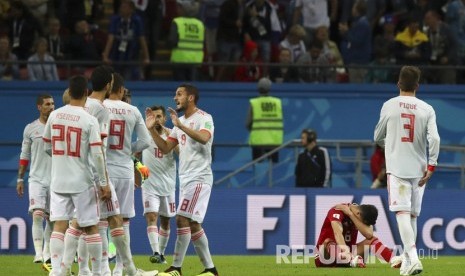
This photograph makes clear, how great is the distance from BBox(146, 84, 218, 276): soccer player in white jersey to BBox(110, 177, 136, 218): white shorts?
61 cm

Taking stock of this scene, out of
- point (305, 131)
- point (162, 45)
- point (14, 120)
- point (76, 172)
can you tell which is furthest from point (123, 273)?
point (162, 45)

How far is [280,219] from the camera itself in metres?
24.2

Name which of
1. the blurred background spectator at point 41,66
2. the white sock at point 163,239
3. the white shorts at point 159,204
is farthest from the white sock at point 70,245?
the blurred background spectator at point 41,66

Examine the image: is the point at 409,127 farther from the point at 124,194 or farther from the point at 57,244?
the point at 57,244

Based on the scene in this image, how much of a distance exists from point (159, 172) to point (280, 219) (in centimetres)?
379

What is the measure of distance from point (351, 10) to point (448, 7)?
1941mm

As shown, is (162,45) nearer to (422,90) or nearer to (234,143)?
(234,143)

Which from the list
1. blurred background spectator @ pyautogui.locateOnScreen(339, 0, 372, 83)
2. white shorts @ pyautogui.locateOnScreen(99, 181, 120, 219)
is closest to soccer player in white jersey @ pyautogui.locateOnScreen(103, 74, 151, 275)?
white shorts @ pyautogui.locateOnScreen(99, 181, 120, 219)

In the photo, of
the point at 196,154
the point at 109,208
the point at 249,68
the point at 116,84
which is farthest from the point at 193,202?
the point at 249,68

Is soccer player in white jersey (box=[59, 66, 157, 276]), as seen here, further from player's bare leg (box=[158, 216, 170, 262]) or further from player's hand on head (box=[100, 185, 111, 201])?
player's bare leg (box=[158, 216, 170, 262])

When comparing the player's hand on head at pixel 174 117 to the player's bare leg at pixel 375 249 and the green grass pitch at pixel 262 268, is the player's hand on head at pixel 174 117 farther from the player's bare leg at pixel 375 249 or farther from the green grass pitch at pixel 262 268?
the player's bare leg at pixel 375 249

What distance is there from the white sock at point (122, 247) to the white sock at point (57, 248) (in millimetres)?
669

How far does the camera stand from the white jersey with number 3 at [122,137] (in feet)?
51.6

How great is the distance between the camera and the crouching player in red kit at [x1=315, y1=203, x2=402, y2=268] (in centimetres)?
1864
